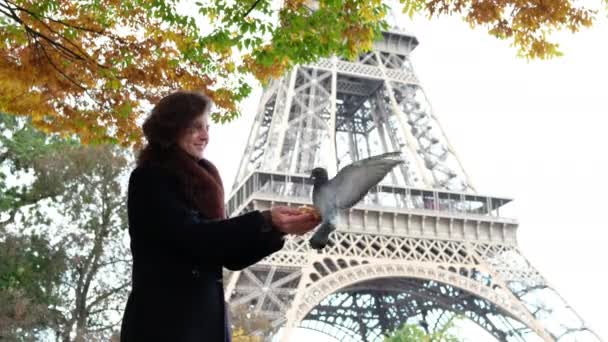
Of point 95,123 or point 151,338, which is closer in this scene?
point 151,338

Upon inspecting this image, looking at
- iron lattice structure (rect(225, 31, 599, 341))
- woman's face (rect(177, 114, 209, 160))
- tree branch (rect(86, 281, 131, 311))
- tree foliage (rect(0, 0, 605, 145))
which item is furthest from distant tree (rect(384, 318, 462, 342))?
woman's face (rect(177, 114, 209, 160))

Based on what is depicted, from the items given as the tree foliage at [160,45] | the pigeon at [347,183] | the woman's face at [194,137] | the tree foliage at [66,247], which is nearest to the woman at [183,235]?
the woman's face at [194,137]

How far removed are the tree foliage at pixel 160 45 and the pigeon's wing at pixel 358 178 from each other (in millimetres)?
4820

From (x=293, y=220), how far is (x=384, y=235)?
873 inches

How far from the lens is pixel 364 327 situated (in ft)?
103

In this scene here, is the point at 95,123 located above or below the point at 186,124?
above

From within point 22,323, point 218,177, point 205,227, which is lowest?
point 205,227

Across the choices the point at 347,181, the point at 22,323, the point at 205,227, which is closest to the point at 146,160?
the point at 205,227

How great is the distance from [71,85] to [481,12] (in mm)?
4259

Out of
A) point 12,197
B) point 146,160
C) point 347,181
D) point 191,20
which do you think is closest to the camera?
point 347,181

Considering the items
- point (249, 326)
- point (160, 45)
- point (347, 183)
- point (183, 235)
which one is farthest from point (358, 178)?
point (249, 326)

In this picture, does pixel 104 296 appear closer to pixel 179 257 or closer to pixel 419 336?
pixel 419 336

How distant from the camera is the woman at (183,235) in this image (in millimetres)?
2410

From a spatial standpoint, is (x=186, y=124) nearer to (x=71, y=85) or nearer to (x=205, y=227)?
(x=205, y=227)
